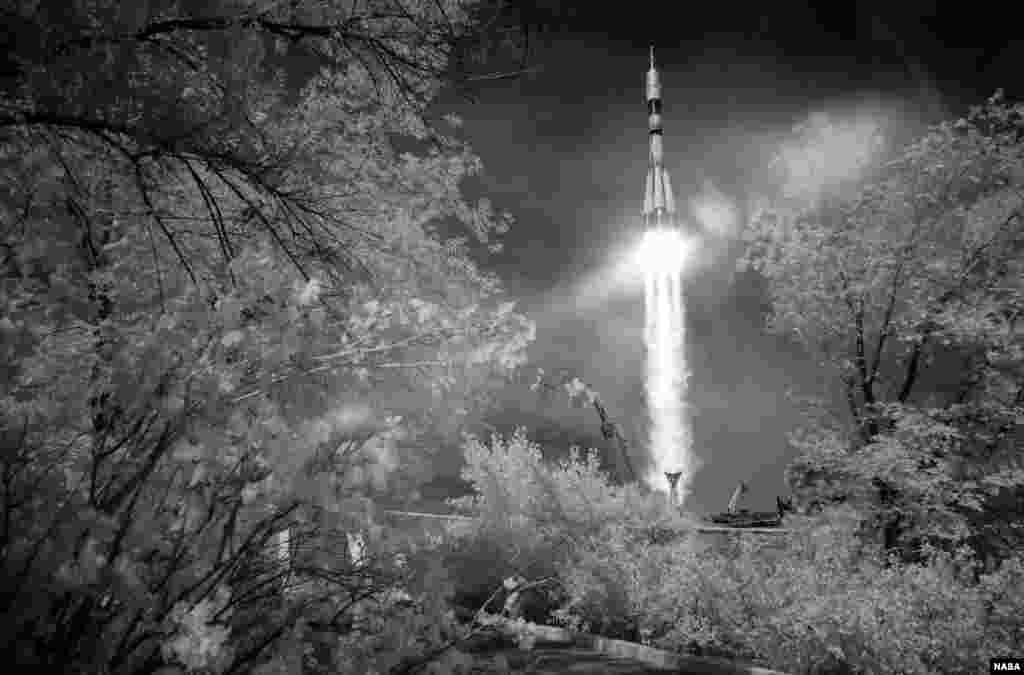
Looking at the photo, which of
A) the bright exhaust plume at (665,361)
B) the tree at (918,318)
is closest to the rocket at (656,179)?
the bright exhaust plume at (665,361)

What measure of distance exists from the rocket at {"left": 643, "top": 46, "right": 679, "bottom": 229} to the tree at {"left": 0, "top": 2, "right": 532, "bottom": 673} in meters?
68.2

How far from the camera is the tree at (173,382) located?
5.45 feet

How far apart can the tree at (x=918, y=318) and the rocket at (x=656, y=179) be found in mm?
54777

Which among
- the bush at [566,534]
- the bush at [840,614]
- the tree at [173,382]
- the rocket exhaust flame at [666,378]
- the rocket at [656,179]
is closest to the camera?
the tree at [173,382]

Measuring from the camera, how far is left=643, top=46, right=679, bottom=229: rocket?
69637 millimetres

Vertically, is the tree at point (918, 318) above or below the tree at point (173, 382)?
above

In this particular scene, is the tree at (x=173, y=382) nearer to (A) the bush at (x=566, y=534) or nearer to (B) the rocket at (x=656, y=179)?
(A) the bush at (x=566, y=534)

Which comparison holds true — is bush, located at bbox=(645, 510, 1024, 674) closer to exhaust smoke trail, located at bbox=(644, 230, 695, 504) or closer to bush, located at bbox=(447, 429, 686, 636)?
bush, located at bbox=(447, 429, 686, 636)

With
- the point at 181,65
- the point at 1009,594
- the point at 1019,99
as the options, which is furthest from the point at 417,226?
the point at 1019,99

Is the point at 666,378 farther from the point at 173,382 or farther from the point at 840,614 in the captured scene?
the point at 173,382

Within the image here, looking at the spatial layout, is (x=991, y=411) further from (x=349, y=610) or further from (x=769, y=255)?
(x=349, y=610)

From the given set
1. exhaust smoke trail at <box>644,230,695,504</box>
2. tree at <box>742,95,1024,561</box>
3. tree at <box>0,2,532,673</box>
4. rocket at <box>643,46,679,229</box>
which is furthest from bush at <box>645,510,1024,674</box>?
rocket at <box>643,46,679,229</box>

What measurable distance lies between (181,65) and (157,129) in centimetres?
92

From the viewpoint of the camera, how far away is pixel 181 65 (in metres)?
4.91
